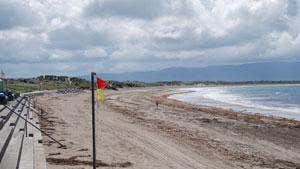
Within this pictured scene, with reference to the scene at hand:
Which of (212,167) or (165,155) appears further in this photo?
(165,155)

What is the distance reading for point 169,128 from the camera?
31234 millimetres

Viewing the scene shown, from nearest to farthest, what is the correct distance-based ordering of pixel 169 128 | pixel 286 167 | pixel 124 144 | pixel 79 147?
pixel 286 167 → pixel 79 147 → pixel 124 144 → pixel 169 128

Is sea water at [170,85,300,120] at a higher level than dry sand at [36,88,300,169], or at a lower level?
lower

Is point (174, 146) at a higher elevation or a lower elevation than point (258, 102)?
higher

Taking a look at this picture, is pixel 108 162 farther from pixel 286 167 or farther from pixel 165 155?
pixel 286 167

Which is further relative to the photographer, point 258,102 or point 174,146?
point 258,102

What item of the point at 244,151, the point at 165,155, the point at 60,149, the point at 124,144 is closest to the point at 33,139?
the point at 60,149

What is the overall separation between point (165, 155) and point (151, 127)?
1148 cm

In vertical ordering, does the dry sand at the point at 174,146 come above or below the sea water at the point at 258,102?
above

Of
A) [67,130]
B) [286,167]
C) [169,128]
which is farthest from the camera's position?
[169,128]

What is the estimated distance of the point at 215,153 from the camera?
21.5 metres

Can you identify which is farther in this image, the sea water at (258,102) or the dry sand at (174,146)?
the sea water at (258,102)

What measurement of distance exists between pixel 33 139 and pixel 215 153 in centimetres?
727

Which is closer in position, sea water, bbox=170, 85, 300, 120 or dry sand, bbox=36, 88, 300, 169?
dry sand, bbox=36, 88, 300, 169
